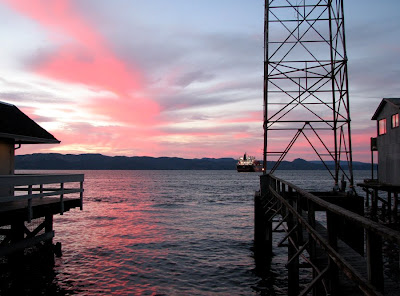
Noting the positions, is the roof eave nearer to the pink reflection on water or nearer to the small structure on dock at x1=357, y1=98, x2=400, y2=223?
the pink reflection on water

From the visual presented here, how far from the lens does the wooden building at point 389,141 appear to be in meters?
28.2

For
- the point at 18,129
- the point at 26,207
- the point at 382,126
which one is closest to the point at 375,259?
the point at 26,207

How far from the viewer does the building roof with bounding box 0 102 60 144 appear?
14298mm

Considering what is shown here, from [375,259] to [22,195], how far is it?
33.0 feet

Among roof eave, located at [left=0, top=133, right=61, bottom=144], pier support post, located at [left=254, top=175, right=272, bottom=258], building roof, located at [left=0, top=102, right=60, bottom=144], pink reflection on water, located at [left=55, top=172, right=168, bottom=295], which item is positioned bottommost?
pink reflection on water, located at [left=55, top=172, right=168, bottom=295]

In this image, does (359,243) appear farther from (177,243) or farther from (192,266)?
(177,243)

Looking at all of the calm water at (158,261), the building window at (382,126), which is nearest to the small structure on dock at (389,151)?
the building window at (382,126)

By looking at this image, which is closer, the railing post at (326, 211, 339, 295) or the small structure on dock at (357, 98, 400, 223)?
the railing post at (326, 211, 339, 295)

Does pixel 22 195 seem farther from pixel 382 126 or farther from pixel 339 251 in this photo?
pixel 382 126

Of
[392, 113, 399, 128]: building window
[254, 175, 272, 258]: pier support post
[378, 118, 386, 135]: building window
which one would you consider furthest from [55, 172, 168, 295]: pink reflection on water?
[378, 118, 386, 135]: building window

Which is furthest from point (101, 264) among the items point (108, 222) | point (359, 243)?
point (108, 222)

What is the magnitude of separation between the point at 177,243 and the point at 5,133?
1216cm

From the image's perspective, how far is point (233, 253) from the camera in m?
19.1

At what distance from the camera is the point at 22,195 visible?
10.8 m
